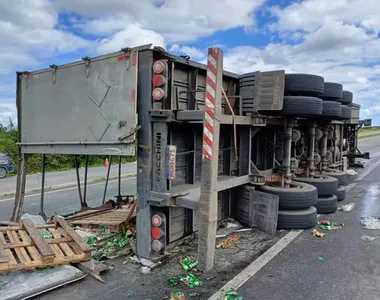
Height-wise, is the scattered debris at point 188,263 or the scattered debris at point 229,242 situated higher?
the scattered debris at point 188,263

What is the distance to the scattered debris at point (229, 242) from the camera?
479 cm

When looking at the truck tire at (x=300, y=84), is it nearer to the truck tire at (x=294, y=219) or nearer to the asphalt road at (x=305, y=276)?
the truck tire at (x=294, y=219)

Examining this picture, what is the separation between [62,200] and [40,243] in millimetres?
5192

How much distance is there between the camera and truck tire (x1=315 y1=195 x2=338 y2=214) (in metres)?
6.76

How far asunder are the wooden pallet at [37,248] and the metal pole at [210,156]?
1.44m

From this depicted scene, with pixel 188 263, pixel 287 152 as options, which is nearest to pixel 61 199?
pixel 188 263

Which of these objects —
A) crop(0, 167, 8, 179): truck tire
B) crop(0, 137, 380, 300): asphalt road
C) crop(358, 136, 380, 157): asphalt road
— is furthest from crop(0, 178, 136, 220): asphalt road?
crop(358, 136, 380, 157): asphalt road

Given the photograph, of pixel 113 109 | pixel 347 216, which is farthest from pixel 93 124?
pixel 347 216

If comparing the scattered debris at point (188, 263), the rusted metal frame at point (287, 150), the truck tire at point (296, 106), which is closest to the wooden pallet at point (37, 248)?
the scattered debris at point (188, 263)

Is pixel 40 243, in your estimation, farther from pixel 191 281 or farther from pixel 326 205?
pixel 326 205

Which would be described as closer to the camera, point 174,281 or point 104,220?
point 174,281

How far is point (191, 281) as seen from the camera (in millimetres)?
3576

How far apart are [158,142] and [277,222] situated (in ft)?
9.20

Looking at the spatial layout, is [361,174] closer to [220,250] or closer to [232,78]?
[232,78]
